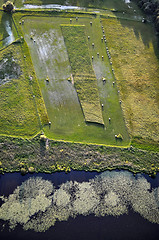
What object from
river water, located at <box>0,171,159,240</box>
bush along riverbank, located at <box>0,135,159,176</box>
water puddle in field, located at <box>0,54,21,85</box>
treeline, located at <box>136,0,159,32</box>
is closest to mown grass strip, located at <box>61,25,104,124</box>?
bush along riverbank, located at <box>0,135,159,176</box>

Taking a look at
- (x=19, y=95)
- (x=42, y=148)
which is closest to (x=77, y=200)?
(x=42, y=148)

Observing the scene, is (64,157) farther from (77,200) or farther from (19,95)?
(19,95)

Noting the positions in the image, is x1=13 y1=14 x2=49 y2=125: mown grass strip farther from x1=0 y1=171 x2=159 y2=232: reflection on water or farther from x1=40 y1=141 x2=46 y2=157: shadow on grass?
x1=0 y1=171 x2=159 y2=232: reflection on water

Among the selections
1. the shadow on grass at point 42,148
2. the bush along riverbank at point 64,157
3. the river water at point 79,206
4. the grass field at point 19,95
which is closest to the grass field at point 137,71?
the bush along riverbank at point 64,157

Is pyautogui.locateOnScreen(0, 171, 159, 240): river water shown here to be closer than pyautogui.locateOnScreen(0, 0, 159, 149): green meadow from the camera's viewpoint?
Yes

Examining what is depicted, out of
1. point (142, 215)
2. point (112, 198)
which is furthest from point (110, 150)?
point (142, 215)

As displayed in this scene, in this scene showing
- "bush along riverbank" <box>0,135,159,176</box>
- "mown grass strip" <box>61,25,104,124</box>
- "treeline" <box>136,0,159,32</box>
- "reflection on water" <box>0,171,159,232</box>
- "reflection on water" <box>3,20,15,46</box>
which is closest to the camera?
"reflection on water" <box>0,171,159,232</box>

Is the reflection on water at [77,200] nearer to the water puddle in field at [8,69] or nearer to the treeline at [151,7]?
the water puddle in field at [8,69]
